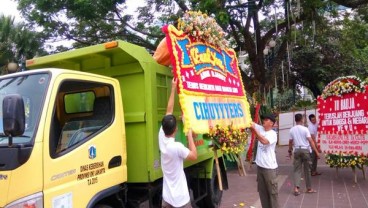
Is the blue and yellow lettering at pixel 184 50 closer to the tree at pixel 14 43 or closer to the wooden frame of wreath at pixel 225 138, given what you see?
the wooden frame of wreath at pixel 225 138

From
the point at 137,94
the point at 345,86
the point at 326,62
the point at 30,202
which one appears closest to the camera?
the point at 30,202

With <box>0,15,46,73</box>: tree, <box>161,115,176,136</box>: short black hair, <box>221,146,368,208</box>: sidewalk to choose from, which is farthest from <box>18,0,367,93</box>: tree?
<box>161,115,176,136</box>: short black hair

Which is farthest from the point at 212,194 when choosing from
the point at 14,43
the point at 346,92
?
the point at 14,43

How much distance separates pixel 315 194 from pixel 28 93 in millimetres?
6314

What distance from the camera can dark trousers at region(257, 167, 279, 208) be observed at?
536cm

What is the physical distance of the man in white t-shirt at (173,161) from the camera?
12.2 ft

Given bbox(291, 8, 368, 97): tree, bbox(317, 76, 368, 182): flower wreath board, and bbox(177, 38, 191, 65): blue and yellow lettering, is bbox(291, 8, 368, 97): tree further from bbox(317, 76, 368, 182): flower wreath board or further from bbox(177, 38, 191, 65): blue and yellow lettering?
bbox(177, 38, 191, 65): blue and yellow lettering

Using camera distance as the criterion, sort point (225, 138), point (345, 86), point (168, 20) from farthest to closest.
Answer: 1. point (168, 20)
2. point (345, 86)
3. point (225, 138)

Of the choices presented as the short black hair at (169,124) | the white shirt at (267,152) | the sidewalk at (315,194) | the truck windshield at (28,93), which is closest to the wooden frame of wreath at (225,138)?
the white shirt at (267,152)

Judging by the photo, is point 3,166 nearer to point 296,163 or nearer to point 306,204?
point 306,204

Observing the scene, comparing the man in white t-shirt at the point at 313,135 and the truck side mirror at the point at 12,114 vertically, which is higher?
the truck side mirror at the point at 12,114

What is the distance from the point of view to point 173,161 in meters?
3.79

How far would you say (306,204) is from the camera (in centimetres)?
703

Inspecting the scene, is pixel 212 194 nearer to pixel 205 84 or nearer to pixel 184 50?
pixel 205 84
